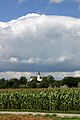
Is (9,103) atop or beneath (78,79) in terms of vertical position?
beneath

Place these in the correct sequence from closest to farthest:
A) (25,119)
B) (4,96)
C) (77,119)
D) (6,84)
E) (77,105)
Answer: (25,119)
(77,119)
(77,105)
(4,96)
(6,84)

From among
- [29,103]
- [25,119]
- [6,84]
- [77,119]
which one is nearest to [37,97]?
[29,103]

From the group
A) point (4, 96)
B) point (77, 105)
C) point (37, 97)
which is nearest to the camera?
point (77, 105)

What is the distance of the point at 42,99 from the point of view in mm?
37281

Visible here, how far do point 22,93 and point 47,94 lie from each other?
3.49 meters

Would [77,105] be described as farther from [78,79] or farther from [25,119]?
[78,79]

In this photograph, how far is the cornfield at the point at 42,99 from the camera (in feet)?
117

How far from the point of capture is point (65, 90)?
3697 cm

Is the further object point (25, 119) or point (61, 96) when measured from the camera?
point (61, 96)

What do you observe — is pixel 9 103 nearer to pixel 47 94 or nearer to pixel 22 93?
pixel 22 93

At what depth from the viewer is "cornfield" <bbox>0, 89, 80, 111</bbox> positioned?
35.6 m

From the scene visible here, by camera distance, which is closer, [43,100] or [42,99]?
[43,100]

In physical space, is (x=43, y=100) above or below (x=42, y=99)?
below

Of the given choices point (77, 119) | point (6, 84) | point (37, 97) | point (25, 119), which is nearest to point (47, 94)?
point (37, 97)
